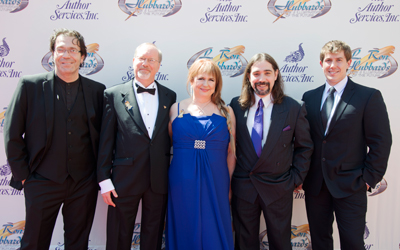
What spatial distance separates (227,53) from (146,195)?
1952 millimetres

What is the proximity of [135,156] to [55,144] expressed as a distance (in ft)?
2.37

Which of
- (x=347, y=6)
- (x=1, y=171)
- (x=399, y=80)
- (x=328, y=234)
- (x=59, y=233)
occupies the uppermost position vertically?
(x=347, y=6)

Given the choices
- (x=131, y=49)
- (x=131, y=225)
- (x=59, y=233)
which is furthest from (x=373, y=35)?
(x=59, y=233)

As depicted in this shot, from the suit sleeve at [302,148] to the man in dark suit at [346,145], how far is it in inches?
5.7

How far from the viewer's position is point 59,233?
339 cm

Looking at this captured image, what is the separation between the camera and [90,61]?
334 centimetres

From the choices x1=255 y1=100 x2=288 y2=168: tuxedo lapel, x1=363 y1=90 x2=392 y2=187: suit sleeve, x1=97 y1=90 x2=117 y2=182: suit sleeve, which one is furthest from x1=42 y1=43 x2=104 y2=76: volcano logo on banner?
x1=363 y1=90 x2=392 y2=187: suit sleeve

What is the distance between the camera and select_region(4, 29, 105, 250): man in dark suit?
93.8 inches

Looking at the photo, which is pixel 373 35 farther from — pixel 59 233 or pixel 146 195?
pixel 59 233

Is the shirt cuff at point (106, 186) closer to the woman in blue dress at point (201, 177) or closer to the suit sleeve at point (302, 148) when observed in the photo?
the woman in blue dress at point (201, 177)

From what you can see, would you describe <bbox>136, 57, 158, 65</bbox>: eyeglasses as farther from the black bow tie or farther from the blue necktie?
the blue necktie

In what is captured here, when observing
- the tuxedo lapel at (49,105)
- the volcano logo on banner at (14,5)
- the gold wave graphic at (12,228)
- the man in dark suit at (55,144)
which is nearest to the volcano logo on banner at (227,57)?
the man in dark suit at (55,144)

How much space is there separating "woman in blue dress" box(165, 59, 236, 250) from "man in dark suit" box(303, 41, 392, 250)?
882 mm

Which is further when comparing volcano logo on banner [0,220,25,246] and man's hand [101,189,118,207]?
volcano logo on banner [0,220,25,246]
